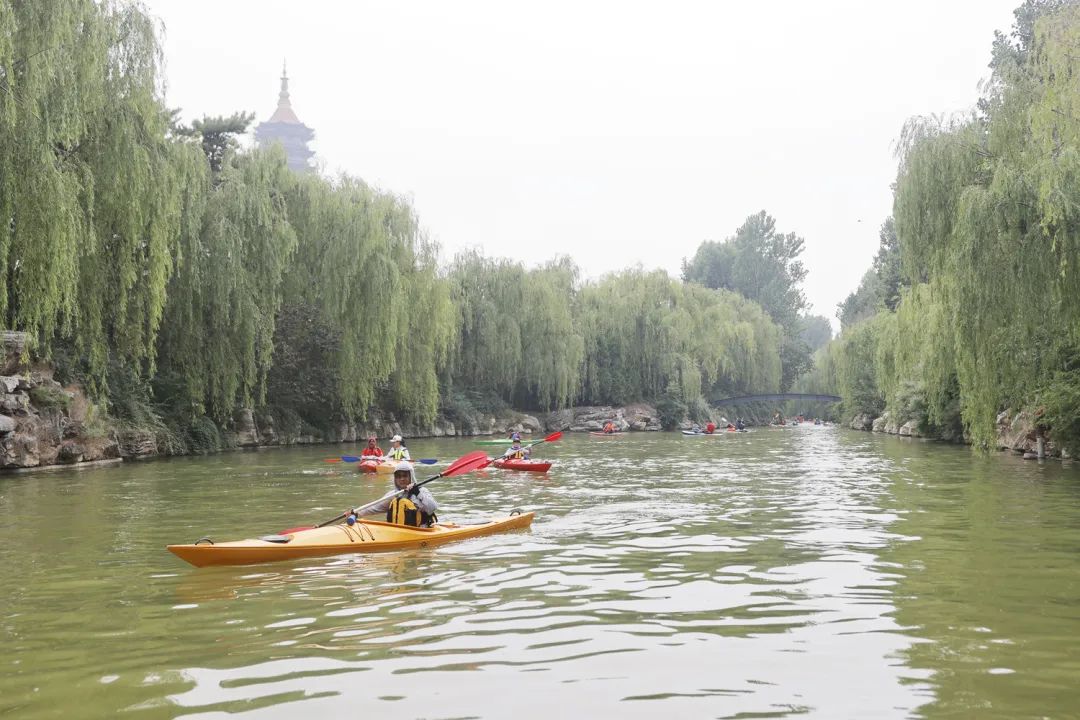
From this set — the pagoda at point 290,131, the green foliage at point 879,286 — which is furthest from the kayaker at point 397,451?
the pagoda at point 290,131

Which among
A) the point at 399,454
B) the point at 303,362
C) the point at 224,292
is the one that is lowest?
the point at 399,454

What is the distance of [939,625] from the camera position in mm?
5320

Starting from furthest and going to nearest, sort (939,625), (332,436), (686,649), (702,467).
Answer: (332,436)
(702,467)
(939,625)
(686,649)

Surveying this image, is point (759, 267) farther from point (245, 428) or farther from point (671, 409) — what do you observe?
point (245, 428)

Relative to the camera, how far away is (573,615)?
5609 millimetres

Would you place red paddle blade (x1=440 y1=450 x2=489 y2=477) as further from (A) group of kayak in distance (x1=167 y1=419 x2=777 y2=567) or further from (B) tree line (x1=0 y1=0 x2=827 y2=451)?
(B) tree line (x1=0 y1=0 x2=827 y2=451)

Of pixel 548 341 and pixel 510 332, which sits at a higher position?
pixel 510 332

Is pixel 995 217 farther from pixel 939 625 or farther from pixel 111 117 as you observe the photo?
pixel 111 117

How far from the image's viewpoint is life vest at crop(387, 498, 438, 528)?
8672 millimetres

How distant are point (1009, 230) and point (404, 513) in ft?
29.6

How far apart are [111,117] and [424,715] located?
1375 cm

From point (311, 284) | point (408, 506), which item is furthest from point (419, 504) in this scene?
point (311, 284)

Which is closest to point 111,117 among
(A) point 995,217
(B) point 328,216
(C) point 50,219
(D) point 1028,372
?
(C) point 50,219

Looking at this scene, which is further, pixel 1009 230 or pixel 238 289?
pixel 238 289
